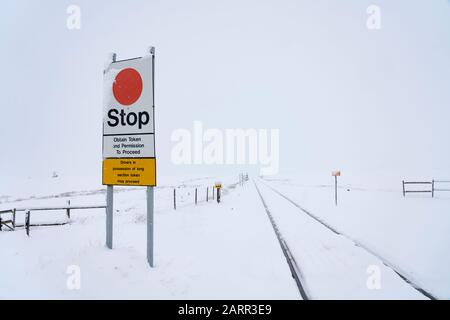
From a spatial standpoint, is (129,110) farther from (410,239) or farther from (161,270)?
(410,239)

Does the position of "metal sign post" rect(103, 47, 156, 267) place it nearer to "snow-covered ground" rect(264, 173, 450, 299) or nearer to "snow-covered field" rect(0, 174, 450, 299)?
"snow-covered field" rect(0, 174, 450, 299)

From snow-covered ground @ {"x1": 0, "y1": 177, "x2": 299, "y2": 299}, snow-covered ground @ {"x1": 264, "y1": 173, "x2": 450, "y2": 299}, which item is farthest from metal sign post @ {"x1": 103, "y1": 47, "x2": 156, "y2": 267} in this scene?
snow-covered ground @ {"x1": 264, "y1": 173, "x2": 450, "y2": 299}

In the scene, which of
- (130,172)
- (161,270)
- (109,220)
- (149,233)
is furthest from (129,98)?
(161,270)

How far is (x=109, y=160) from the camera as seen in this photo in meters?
6.01

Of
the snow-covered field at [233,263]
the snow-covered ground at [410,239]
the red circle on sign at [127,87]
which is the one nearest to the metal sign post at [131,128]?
the red circle on sign at [127,87]

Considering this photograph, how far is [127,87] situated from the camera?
18.9 feet

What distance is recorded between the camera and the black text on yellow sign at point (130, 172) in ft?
18.1

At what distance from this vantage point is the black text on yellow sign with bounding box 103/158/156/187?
551 centimetres

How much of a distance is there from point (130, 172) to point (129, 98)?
1.57 m

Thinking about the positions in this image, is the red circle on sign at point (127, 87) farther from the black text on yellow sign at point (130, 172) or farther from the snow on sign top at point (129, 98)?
the black text on yellow sign at point (130, 172)

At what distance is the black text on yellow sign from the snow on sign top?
2.03 ft
